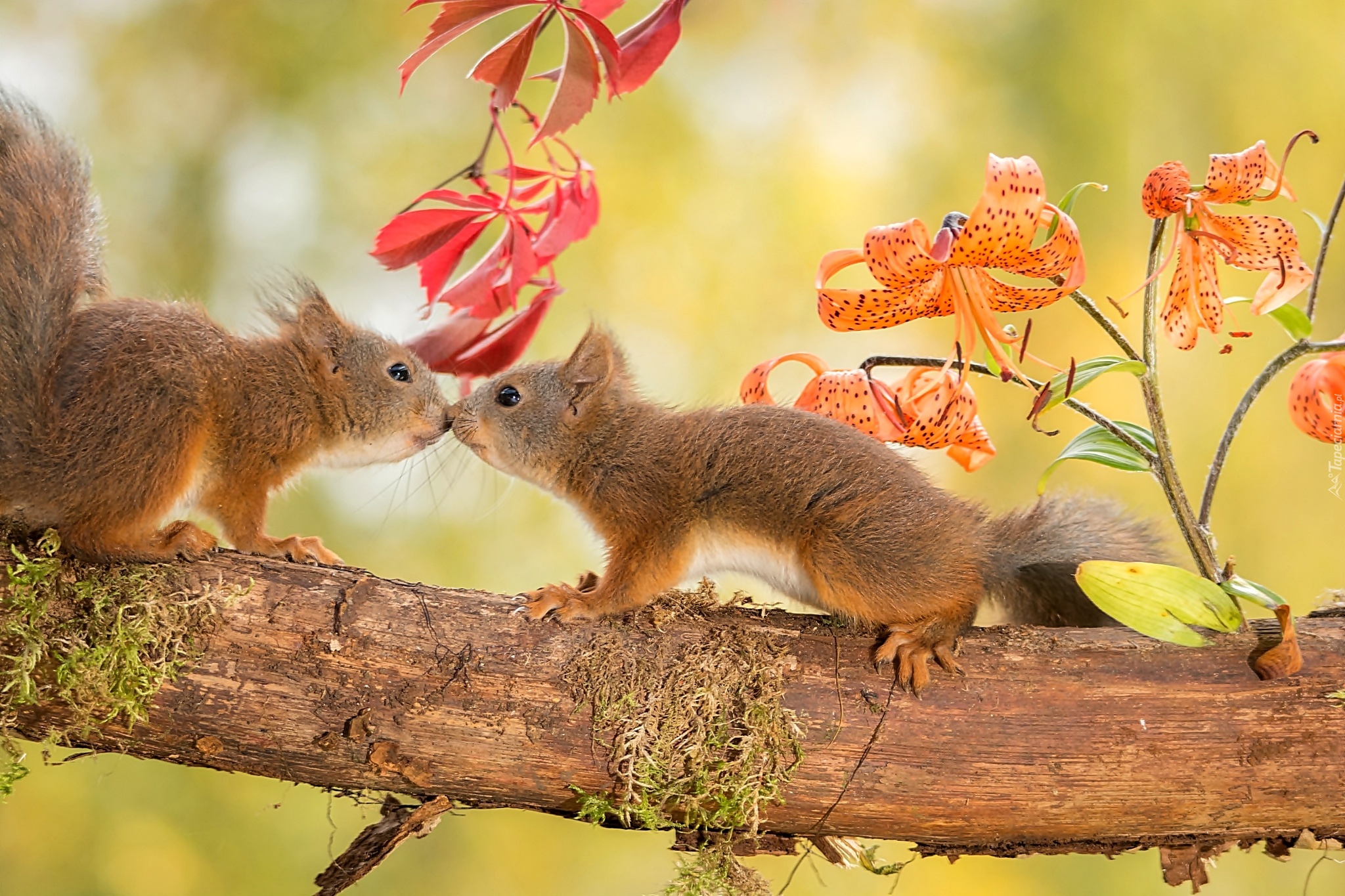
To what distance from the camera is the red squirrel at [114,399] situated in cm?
159

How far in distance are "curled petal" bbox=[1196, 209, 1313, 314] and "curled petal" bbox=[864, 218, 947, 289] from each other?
481mm

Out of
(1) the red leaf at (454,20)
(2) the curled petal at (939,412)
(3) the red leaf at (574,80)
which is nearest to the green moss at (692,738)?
(2) the curled petal at (939,412)

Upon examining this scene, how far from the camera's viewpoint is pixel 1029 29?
3.91m

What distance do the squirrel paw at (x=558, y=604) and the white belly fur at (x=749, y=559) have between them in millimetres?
219

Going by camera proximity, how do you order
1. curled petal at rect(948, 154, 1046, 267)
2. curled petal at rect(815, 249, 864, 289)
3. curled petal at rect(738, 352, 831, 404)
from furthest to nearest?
curled petal at rect(738, 352, 831, 404) → curled petal at rect(815, 249, 864, 289) → curled petal at rect(948, 154, 1046, 267)

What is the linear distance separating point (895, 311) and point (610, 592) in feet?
2.01

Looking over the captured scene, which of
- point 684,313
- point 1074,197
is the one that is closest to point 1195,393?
point 684,313

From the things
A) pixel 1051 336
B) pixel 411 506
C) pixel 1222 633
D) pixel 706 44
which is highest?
pixel 706 44

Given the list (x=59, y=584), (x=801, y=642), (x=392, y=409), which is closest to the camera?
(x=59, y=584)

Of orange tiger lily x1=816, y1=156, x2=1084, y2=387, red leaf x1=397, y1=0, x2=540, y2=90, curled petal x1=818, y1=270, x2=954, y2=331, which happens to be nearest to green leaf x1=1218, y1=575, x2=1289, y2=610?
orange tiger lily x1=816, y1=156, x2=1084, y2=387

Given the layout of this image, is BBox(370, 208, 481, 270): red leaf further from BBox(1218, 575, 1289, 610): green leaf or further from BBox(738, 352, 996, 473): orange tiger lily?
BBox(1218, 575, 1289, 610): green leaf

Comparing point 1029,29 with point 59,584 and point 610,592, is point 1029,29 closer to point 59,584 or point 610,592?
point 610,592

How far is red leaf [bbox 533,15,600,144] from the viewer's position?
1.51 meters

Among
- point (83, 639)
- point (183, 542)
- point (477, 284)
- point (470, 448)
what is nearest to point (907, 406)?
point (477, 284)
